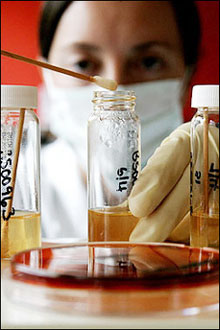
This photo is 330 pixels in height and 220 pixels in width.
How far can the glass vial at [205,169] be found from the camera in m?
0.60

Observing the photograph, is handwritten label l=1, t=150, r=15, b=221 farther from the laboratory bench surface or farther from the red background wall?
the red background wall

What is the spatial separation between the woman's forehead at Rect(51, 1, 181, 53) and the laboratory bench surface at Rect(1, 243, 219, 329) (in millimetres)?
1987

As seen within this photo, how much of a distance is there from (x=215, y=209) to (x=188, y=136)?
122 millimetres

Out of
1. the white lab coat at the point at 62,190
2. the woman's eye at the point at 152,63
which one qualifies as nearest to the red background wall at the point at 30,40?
the woman's eye at the point at 152,63

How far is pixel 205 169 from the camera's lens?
0.61 meters

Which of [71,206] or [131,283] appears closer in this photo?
[131,283]

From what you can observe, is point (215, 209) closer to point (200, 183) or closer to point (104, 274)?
point (200, 183)

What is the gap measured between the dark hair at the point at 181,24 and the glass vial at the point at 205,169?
1.79 meters

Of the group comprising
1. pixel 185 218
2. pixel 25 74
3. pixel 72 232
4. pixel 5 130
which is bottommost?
pixel 72 232

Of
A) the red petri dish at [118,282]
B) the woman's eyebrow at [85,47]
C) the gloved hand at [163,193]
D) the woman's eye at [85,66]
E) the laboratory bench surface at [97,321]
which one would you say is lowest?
the laboratory bench surface at [97,321]

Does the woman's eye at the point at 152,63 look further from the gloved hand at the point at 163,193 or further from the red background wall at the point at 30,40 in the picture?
the gloved hand at the point at 163,193

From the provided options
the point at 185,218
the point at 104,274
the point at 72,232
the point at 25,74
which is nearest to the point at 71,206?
the point at 72,232

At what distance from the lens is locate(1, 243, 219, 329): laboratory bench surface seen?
16.2 inches

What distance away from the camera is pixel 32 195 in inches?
25.2
